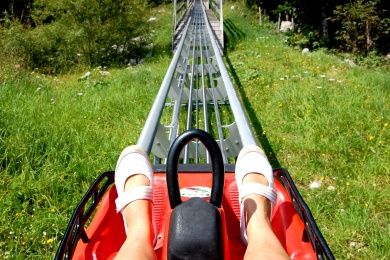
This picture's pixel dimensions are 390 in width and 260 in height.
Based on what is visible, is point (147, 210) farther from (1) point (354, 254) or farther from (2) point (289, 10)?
(2) point (289, 10)

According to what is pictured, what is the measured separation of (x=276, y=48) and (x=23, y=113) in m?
6.35

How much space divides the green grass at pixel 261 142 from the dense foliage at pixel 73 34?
3935 mm

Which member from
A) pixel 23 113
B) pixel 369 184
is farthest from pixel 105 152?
pixel 369 184

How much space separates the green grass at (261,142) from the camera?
248 cm

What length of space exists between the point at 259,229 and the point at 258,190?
0.53 feet

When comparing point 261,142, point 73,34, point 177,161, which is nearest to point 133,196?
point 177,161

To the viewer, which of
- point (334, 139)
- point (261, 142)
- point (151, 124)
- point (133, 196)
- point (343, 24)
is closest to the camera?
point (133, 196)

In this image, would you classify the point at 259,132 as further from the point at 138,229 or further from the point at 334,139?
the point at 138,229

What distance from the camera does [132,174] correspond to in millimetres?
1587

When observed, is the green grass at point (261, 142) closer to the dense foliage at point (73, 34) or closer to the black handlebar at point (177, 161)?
the black handlebar at point (177, 161)

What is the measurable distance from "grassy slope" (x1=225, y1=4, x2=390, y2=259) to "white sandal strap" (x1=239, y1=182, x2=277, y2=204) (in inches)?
39.2

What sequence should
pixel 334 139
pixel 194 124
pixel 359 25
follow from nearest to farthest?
pixel 334 139
pixel 194 124
pixel 359 25

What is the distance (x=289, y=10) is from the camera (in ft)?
53.1

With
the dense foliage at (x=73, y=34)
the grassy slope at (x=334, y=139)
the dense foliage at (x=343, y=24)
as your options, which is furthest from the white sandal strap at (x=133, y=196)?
the dense foliage at (x=343, y=24)
